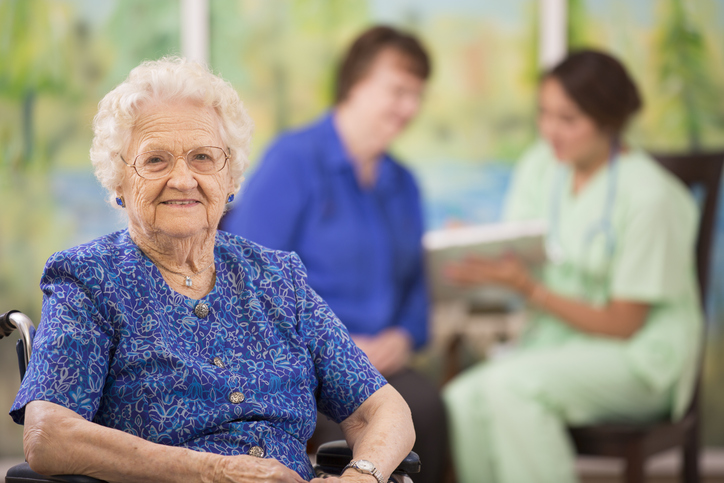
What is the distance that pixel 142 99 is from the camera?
116 centimetres

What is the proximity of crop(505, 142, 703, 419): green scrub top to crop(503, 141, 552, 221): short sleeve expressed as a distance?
29 cm

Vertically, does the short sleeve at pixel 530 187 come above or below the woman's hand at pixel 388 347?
above

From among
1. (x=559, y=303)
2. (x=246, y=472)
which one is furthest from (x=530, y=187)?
(x=246, y=472)

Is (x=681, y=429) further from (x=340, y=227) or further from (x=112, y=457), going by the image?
(x=112, y=457)

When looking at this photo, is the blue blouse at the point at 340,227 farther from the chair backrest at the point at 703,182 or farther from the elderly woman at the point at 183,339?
the chair backrest at the point at 703,182

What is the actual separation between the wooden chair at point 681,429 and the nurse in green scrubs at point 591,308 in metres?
0.05

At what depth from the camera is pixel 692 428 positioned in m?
2.45

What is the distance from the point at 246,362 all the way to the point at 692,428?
1.85m

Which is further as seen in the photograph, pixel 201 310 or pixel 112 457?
pixel 201 310

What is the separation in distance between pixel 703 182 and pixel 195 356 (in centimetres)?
204

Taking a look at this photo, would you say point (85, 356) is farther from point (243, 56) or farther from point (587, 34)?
point (587, 34)

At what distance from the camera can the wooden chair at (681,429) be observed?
2129mm

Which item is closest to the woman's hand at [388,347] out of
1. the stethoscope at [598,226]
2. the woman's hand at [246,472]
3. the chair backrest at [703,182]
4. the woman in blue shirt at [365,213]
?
the woman in blue shirt at [365,213]

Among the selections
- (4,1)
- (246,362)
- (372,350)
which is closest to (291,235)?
(372,350)
